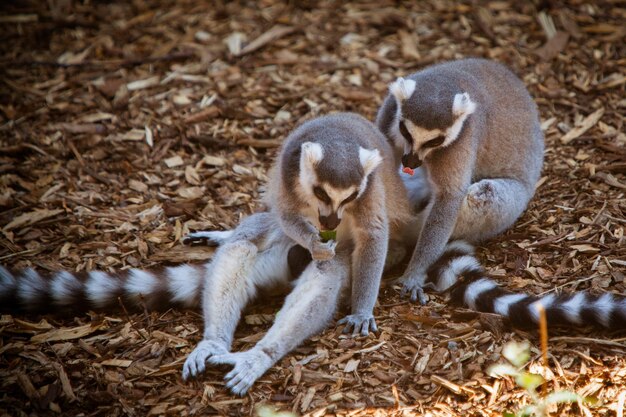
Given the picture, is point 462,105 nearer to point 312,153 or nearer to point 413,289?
point 312,153

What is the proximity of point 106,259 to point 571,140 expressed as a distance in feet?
15.5

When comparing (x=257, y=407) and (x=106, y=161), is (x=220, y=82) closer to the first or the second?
(x=106, y=161)

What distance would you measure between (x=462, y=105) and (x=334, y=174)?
1.31 metres

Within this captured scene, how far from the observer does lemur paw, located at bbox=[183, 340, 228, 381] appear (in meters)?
4.38

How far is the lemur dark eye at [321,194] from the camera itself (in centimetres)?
458

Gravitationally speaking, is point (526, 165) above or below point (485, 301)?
above

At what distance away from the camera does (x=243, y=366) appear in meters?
4.34

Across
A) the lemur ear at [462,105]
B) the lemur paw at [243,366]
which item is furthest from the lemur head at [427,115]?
the lemur paw at [243,366]

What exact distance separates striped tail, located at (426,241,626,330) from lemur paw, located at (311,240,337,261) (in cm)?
97

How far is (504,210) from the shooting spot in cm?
555

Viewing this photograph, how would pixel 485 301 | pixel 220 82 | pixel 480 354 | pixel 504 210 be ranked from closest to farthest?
pixel 480 354 → pixel 485 301 → pixel 504 210 → pixel 220 82

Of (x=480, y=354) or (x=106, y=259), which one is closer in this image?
(x=480, y=354)

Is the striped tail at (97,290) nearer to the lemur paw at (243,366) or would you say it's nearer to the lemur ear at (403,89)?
the lemur paw at (243,366)

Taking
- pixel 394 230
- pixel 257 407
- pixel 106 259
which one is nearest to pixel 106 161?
pixel 106 259
